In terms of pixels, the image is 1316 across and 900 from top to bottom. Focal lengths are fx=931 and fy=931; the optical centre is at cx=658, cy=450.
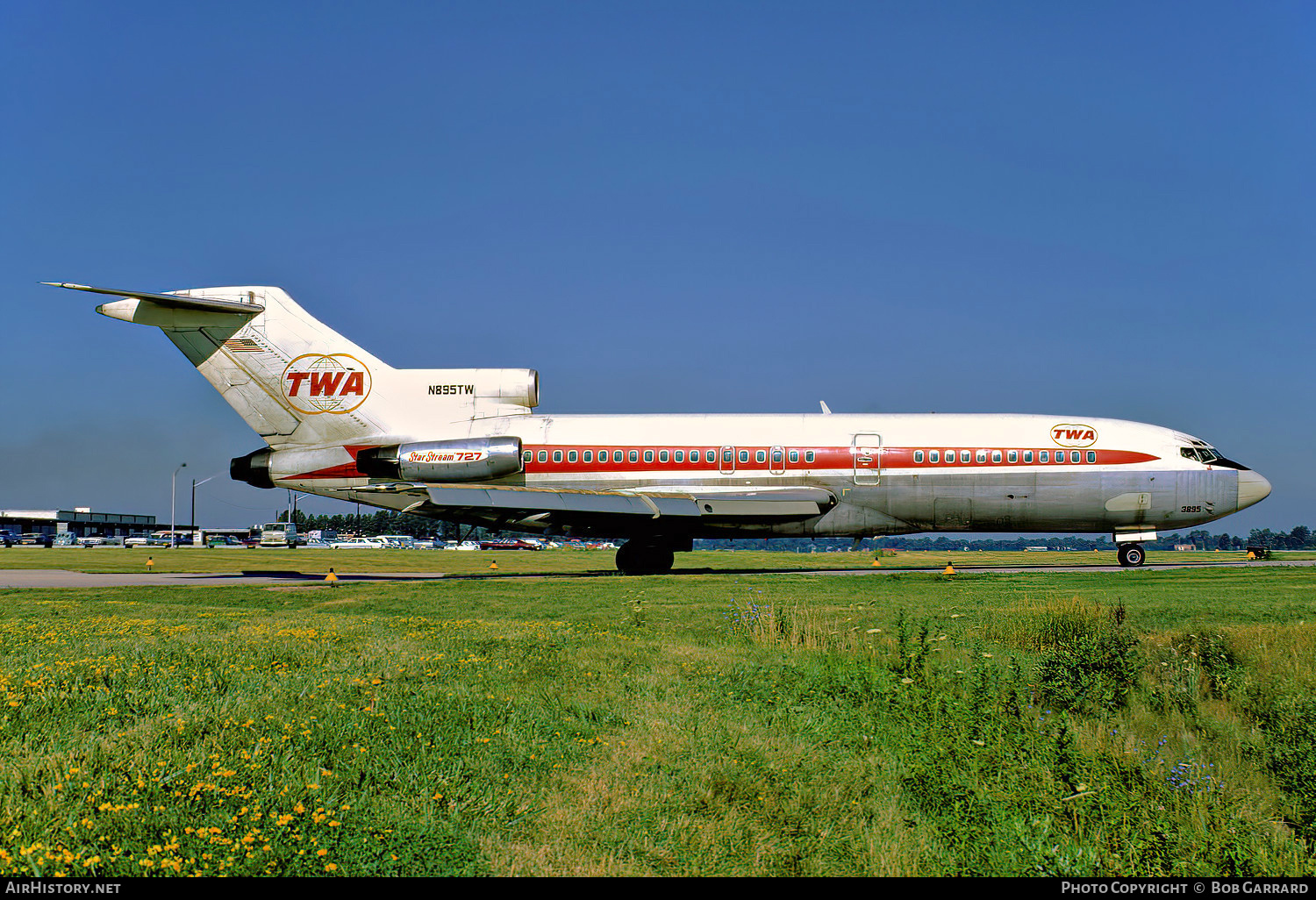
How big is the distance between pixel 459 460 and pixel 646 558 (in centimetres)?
707

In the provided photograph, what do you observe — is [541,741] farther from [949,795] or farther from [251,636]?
[251,636]

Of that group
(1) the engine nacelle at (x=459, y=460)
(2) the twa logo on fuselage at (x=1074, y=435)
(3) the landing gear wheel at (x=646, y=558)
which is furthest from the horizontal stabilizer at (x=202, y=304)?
(2) the twa logo on fuselage at (x=1074, y=435)

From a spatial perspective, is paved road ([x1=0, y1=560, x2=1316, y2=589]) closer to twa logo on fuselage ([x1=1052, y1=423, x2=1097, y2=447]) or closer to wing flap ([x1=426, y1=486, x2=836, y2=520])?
wing flap ([x1=426, y1=486, x2=836, y2=520])

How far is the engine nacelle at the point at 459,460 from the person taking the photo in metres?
29.3

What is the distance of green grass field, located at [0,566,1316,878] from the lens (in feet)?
18.5

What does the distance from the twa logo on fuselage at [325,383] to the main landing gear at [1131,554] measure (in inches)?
1025

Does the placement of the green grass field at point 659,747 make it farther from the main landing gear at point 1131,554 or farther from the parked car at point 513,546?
the parked car at point 513,546

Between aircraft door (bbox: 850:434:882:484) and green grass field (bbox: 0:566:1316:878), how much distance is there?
15.5 meters

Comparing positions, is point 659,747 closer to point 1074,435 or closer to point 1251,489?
point 1074,435

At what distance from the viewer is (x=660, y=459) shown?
29969mm

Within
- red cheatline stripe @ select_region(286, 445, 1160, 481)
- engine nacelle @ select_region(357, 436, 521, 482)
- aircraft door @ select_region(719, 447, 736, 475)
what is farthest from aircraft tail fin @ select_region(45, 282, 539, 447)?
aircraft door @ select_region(719, 447, 736, 475)

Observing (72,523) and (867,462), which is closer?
(867,462)

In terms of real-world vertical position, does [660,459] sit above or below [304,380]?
below

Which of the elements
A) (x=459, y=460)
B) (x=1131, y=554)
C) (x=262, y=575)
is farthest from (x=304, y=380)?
(x=1131, y=554)
